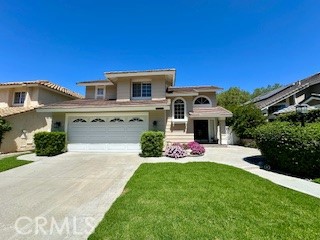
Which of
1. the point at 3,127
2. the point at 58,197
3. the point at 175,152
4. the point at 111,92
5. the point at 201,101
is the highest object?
the point at 111,92

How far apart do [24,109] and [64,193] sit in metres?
14.5

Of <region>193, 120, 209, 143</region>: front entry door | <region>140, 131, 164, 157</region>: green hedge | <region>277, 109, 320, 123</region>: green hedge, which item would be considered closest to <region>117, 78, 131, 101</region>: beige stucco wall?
<region>140, 131, 164, 157</region>: green hedge

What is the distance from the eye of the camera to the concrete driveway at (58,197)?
4.16 meters

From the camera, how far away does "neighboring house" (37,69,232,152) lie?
15008 mm

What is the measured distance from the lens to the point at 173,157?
12.6 m

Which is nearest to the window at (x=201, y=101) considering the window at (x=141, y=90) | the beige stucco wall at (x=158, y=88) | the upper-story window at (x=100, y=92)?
the beige stucco wall at (x=158, y=88)

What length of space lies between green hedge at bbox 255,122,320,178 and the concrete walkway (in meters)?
0.75

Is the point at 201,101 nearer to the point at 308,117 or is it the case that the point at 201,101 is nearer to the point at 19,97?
the point at 308,117

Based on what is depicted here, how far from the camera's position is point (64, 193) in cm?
645

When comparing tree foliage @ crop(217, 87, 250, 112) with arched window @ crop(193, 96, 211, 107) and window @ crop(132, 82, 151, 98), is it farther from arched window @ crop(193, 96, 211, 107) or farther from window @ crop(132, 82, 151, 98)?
window @ crop(132, 82, 151, 98)

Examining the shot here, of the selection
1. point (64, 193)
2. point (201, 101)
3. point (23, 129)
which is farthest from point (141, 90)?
point (64, 193)

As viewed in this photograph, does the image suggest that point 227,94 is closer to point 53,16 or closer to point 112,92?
point 112,92

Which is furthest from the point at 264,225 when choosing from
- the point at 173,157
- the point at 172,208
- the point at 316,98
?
the point at 316,98

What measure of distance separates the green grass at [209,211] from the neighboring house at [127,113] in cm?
805
